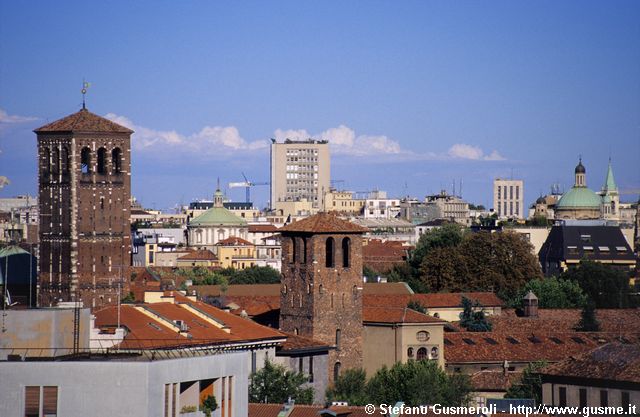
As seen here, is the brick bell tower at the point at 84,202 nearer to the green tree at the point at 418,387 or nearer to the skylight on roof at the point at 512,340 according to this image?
the skylight on roof at the point at 512,340

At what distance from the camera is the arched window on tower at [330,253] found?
→ 67.7 meters

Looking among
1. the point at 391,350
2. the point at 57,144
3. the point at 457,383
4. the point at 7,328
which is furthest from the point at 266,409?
the point at 57,144

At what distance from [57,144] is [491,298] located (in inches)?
870

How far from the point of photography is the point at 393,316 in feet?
223

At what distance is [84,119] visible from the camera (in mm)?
83188

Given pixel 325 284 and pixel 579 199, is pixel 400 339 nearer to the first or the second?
pixel 325 284

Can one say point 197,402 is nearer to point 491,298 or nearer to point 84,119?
point 84,119

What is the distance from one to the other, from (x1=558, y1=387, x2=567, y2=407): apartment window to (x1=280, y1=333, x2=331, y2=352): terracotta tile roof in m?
12.7

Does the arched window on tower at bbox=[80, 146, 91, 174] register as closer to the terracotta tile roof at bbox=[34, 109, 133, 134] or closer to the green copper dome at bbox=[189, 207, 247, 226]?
the terracotta tile roof at bbox=[34, 109, 133, 134]

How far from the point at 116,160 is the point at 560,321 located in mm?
20286

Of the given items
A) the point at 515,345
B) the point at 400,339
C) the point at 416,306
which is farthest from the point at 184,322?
the point at 416,306

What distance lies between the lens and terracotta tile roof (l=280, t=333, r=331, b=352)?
200 feet

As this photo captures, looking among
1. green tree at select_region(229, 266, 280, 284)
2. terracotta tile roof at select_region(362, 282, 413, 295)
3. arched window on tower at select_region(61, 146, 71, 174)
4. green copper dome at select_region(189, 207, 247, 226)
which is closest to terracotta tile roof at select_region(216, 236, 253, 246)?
green copper dome at select_region(189, 207, 247, 226)

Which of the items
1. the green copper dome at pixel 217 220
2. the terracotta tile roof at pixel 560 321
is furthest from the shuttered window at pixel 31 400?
the green copper dome at pixel 217 220
